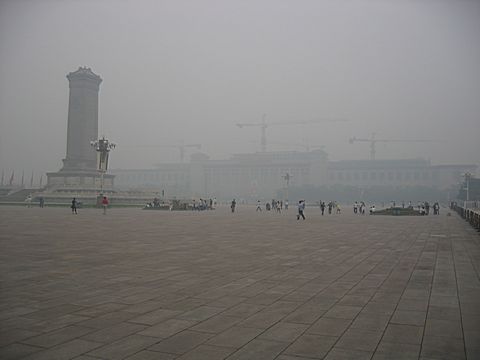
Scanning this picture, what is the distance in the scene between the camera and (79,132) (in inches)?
2970

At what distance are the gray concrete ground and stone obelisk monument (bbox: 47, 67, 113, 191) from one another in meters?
66.3

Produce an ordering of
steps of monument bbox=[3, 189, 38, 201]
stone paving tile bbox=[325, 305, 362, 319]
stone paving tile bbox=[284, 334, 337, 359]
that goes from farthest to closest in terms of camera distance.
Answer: steps of monument bbox=[3, 189, 38, 201] → stone paving tile bbox=[325, 305, 362, 319] → stone paving tile bbox=[284, 334, 337, 359]

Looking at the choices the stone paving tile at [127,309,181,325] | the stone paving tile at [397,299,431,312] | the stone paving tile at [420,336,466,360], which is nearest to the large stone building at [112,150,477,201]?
the stone paving tile at [397,299,431,312]

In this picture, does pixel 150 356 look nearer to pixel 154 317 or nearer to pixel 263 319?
pixel 154 317

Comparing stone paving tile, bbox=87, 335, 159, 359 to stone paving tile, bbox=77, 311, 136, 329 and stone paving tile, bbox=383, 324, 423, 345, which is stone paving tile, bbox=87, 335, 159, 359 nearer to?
stone paving tile, bbox=77, 311, 136, 329

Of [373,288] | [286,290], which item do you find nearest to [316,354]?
[286,290]

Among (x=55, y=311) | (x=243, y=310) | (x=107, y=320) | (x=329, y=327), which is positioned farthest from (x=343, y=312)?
(x=55, y=311)

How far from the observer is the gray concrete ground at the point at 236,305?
15.6 ft

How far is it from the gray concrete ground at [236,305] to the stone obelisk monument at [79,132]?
66267 mm

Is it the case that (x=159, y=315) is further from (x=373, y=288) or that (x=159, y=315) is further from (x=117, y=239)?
(x=117, y=239)

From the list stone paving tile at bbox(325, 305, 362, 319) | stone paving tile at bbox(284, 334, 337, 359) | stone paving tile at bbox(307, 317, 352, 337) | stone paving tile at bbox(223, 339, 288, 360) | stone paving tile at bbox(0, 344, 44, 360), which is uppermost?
stone paving tile at bbox(325, 305, 362, 319)

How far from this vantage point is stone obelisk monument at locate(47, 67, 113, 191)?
75.2 m

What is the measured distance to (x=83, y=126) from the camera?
247 ft

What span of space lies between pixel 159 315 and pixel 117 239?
10.4 metres
